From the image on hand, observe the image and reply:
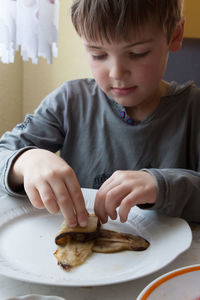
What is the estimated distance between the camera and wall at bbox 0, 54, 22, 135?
2.10 meters

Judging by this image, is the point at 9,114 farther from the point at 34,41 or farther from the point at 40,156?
the point at 40,156

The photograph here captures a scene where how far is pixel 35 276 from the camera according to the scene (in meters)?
0.47

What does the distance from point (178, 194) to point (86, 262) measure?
27 cm

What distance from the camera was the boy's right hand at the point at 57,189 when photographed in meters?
0.60

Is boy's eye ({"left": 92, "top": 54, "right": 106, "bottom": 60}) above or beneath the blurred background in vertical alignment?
above

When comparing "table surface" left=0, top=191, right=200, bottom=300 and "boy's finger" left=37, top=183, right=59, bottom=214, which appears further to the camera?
"boy's finger" left=37, top=183, right=59, bottom=214

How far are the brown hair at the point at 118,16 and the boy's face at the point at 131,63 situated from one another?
0.02 metres

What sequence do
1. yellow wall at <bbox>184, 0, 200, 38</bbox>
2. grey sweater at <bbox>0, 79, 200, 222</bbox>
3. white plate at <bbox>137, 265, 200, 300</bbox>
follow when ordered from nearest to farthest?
1. white plate at <bbox>137, 265, 200, 300</bbox>
2. grey sweater at <bbox>0, 79, 200, 222</bbox>
3. yellow wall at <bbox>184, 0, 200, 38</bbox>

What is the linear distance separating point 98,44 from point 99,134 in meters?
0.31

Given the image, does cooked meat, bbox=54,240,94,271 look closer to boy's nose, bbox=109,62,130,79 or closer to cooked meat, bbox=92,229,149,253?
cooked meat, bbox=92,229,149,253

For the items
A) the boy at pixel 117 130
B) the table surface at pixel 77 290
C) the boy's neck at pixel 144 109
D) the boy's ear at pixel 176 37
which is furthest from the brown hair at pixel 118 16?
the table surface at pixel 77 290

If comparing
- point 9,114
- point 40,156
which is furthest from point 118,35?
point 9,114

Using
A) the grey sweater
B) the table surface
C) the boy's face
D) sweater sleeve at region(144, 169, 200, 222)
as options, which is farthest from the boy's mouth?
the table surface

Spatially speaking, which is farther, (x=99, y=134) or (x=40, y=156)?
(x=99, y=134)
